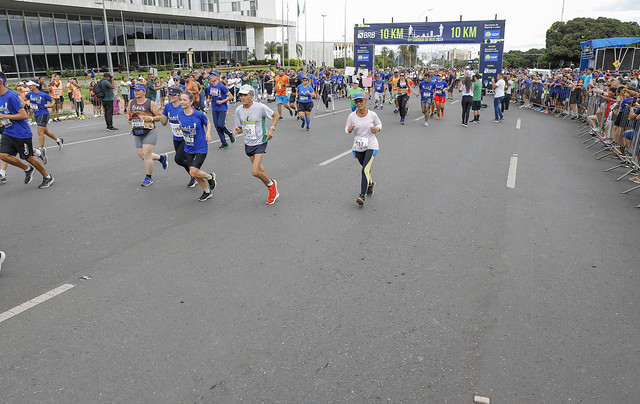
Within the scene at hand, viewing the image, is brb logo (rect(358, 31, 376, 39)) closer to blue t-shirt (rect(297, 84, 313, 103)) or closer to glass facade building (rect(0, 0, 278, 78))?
glass facade building (rect(0, 0, 278, 78))

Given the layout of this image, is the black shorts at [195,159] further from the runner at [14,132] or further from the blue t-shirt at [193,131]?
the runner at [14,132]

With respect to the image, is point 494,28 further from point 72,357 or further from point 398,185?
point 72,357

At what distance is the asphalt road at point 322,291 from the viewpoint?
325 centimetres

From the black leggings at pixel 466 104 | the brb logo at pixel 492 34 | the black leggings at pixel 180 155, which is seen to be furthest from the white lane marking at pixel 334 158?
the brb logo at pixel 492 34

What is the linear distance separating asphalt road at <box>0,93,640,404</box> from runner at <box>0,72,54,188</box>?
0.54m

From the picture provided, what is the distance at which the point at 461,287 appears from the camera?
4.63m

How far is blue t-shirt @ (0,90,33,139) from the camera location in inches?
315

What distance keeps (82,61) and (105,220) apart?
48184mm

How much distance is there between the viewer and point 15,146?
8.32 metres

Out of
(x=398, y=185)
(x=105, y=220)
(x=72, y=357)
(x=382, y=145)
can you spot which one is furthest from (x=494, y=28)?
(x=72, y=357)

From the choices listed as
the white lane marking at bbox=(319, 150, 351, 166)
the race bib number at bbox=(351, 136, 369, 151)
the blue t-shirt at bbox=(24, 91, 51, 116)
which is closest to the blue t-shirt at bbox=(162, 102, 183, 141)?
the race bib number at bbox=(351, 136, 369, 151)

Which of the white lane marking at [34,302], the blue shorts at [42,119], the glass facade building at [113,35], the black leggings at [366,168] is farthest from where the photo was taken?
the glass facade building at [113,35]

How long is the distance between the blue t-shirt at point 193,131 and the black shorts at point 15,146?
3.14m

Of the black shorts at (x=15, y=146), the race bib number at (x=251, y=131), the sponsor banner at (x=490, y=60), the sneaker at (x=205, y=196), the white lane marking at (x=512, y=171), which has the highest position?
the sponsor banner at (x=490, y=60)
